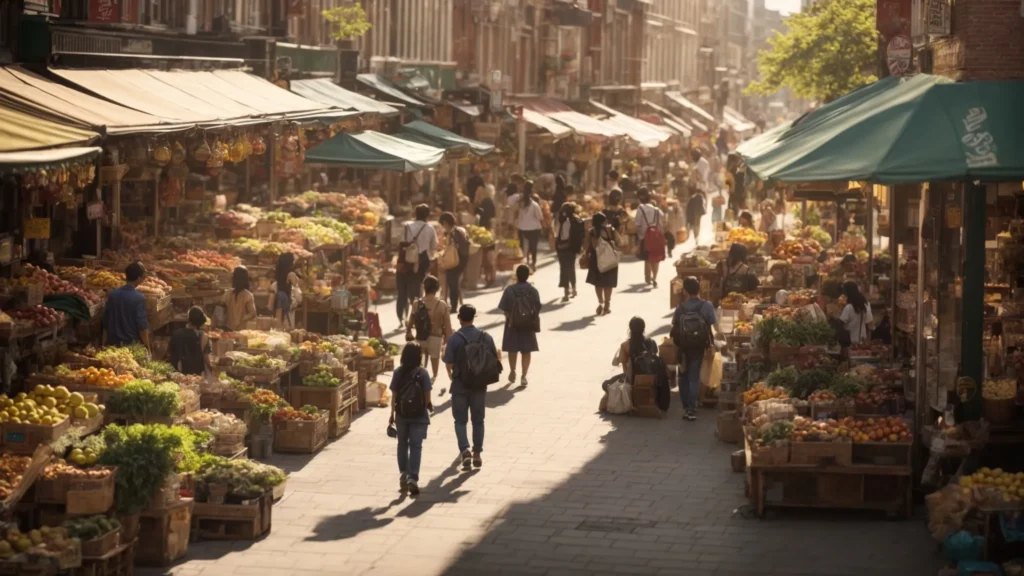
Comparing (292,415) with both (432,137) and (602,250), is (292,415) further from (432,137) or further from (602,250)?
(432,137)

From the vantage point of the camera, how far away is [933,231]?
16.4 m

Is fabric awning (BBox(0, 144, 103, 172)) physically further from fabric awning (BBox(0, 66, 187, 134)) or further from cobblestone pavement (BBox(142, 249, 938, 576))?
cobblestone pavement (BBox(142, 249, 938, 576))

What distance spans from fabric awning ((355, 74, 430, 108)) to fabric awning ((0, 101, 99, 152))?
2130 cm

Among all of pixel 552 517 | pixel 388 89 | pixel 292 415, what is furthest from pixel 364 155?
pixel 552 517

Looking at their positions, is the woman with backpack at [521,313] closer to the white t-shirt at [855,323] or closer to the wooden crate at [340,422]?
the wooden crate at [340,422]

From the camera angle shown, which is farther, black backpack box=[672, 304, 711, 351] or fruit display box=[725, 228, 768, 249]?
fruit display box=[725, 228, 768, 249]

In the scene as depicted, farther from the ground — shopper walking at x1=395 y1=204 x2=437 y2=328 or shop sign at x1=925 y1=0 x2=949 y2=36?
shop sign at x1=925 y1=0 x2=949 y2=36

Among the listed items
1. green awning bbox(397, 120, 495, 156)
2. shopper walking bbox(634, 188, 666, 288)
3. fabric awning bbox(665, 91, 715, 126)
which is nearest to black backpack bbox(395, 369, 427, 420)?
shopper walking bbox(634, 188, 666, 288)

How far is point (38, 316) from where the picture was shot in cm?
1725

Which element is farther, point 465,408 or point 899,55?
point 899,55

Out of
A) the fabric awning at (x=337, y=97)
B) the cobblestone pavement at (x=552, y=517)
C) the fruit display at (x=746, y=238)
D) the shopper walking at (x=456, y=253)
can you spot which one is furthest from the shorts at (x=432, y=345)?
the fabric awning at (x=337, y=97)

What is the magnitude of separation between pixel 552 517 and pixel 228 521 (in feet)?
9.01

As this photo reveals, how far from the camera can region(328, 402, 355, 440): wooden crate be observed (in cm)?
1881

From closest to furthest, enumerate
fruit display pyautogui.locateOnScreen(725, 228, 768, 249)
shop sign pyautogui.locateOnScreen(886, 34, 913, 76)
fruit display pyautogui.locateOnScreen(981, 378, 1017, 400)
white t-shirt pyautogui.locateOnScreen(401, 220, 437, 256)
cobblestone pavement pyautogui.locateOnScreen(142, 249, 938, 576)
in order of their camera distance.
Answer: cobblestone pavement pyautogui.locateOnScreen(142, 249, 938, 576), fruit display pyautogui.locateOnScreen(981, 378, 1017, 400), shop sign pyautogui.locateOnScreen(886, 34, 913, 76), white t-shirt pyautogui.locateOnScreen(401, 220, 437, 256), fruit display pyautogui.locateOnScreen(725, 228, 768, 249)
